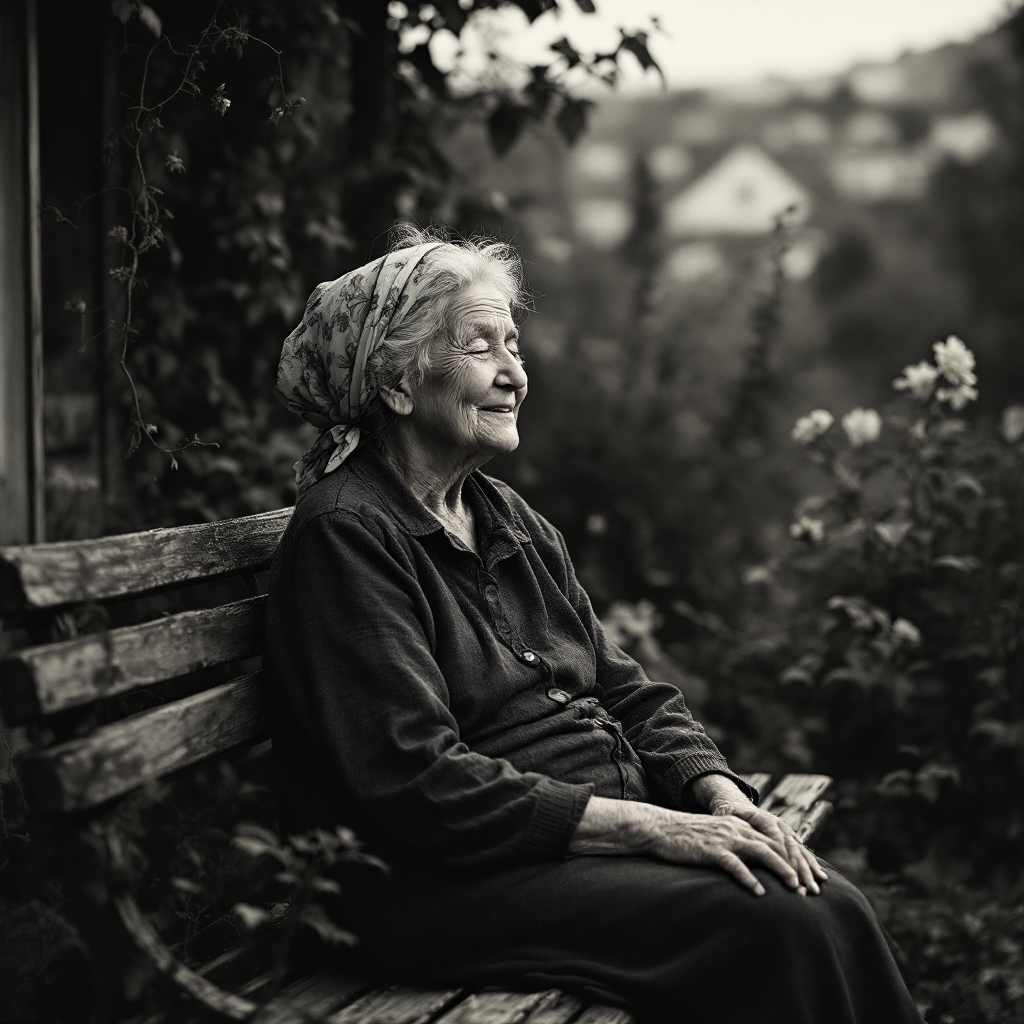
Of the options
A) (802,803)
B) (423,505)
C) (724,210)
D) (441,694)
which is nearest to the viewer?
(441,694)

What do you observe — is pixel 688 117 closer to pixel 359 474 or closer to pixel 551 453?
pixel 551 453

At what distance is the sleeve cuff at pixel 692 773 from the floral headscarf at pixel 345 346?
2.98ft

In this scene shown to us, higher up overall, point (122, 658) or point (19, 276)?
point (19, 276)

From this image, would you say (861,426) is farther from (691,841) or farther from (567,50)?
(691,841)

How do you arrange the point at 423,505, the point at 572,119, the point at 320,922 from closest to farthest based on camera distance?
the point at 320,922
the point at 423,505
the point at 572,119

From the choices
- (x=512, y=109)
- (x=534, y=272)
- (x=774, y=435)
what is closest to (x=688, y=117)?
(x=534, y=272)

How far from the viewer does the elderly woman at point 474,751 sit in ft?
6.11

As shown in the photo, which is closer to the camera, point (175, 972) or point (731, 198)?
point (175, 972)

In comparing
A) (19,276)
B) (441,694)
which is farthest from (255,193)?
(441,694)

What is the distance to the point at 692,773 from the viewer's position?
231 centimetres

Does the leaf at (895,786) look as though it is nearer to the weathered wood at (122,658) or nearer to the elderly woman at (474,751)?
the elderly woman at (474,751)

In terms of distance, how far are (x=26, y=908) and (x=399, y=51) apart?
9.87 ft

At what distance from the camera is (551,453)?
6.00 m

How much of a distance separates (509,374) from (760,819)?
0.99 m
